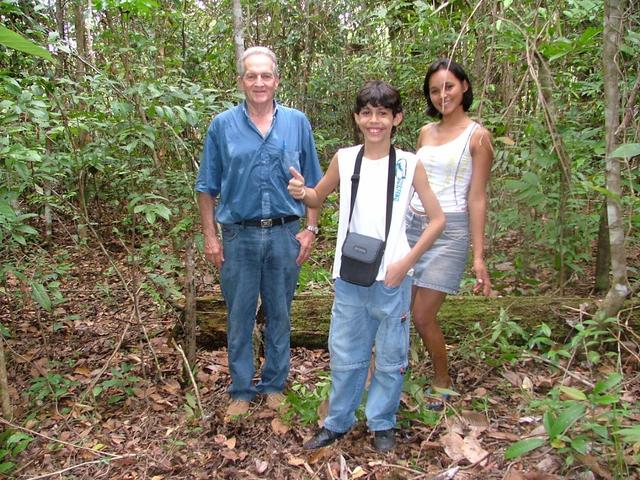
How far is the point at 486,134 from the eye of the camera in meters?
2.87

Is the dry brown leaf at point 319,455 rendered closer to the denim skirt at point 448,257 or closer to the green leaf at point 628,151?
the denim skirt at point 448,257

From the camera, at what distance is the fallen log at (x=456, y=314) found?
3.86 m

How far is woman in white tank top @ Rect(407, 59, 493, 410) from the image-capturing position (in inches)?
114

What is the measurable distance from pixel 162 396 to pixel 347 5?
6107 mm

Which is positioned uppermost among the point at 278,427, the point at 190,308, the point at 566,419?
the point at 190,308

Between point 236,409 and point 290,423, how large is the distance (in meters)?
0.35

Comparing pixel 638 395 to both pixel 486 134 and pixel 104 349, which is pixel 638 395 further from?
pixel 104 349

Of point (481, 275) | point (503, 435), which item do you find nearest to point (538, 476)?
point (503, 435)

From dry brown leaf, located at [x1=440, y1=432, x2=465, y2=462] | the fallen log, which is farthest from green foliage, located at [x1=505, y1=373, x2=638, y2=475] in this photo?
the fallen log

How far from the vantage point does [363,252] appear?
8.53 ft

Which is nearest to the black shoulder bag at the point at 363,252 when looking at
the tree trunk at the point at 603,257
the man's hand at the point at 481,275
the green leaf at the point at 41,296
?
the man's hand at the point at 481,275

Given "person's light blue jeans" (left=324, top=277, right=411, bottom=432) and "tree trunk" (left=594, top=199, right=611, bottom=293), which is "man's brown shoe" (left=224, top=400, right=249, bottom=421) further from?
"tree trunk" (left=594, top=199, right=611, bottom=293)

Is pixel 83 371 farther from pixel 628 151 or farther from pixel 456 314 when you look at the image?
pixel 628 151

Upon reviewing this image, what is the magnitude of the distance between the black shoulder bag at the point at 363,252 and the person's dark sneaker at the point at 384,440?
857 millimetres
